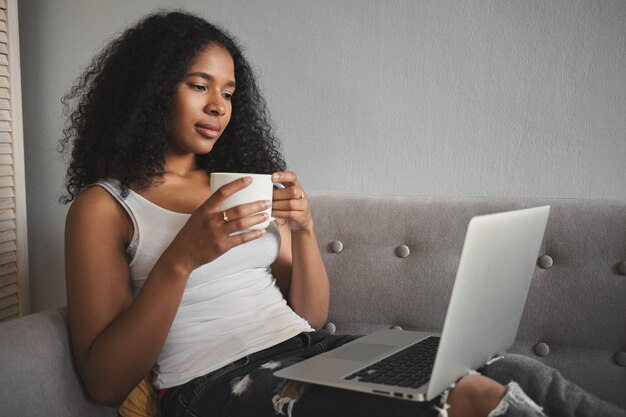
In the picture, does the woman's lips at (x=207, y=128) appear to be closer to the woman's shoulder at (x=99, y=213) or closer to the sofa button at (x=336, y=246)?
the woman's shoulder at (x=99, y=213)

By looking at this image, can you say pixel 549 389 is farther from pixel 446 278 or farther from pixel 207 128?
pixel 207 128

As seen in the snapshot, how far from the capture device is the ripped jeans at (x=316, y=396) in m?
0.93

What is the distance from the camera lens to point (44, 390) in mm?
1119

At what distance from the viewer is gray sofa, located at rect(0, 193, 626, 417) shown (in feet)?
4.58

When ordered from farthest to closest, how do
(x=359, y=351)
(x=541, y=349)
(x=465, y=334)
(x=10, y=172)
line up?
(x=10, y=172) < (x=541, y=349) < (x=359, y=351) < (x=465, y=334)

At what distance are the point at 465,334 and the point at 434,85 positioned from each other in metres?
0.96

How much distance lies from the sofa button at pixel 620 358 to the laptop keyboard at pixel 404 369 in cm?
45

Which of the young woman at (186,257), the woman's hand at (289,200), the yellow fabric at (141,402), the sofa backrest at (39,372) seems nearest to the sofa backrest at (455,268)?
the young woman at (186,257)

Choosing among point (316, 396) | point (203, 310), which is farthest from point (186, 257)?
point (316, 396)

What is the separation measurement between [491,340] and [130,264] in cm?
66

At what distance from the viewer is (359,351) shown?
119cm

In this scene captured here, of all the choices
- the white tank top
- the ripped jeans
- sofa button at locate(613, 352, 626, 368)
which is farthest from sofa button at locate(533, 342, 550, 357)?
the white tank top

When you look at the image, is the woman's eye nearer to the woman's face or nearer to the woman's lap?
the woman's face

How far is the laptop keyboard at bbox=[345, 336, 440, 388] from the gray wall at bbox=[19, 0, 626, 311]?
0.68 meters
